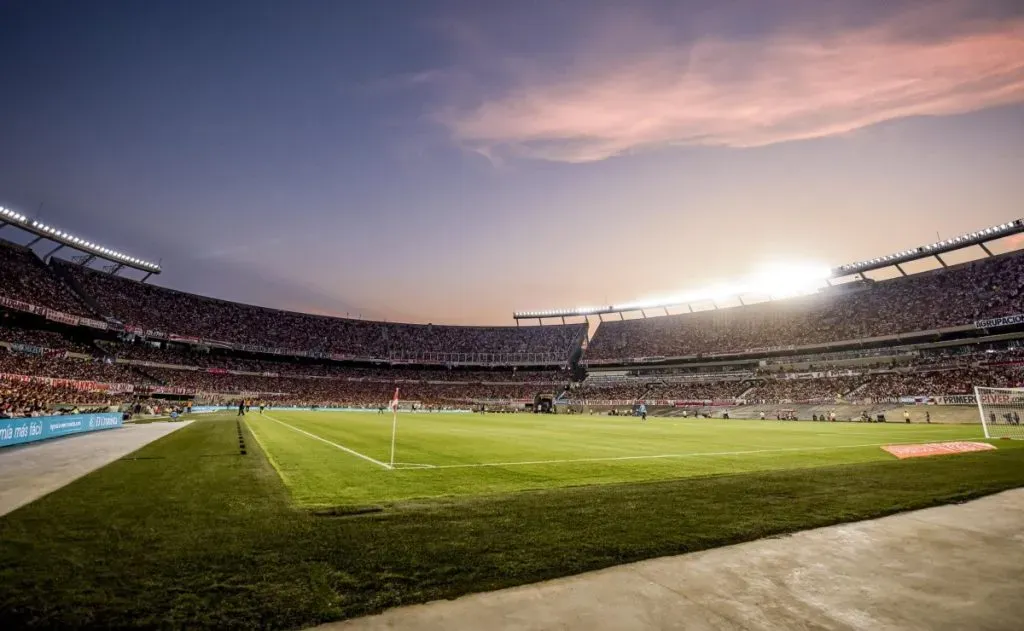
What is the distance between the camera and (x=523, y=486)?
951 cm

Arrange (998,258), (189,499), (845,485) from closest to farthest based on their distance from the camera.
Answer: (189,499) → (845,485) → (998,258)

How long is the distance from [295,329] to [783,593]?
97108 mm

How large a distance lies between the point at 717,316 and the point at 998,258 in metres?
37.6

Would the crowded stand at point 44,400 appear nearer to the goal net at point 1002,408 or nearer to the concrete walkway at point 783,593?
the concrete walkway at point 783,593

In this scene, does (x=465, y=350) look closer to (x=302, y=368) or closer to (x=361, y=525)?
(x=302, y=368)

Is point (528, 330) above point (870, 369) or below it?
above

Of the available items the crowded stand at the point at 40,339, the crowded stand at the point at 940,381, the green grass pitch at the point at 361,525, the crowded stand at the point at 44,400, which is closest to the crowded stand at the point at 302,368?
the crowded stand at the point at 40,339

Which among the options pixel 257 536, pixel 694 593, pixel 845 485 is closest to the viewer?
pixel 694 593

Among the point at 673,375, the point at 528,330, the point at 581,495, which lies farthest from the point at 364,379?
the point at 581,495

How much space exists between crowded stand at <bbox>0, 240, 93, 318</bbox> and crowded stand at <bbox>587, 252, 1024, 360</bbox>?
272 feet

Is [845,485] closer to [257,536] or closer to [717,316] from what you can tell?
[257,536]

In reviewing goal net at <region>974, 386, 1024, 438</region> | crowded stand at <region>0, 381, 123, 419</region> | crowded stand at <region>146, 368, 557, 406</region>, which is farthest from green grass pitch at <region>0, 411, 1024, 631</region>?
crowded stand at <region>146, 368, 557, 406</region>

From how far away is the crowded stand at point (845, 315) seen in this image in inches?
2147

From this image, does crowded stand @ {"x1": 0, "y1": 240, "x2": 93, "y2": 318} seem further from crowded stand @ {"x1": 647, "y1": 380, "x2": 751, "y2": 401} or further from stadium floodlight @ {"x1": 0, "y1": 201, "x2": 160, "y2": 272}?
crowded stand @ {"x1": 647, "y1": 380, "x2": 751, "y2": 401}
